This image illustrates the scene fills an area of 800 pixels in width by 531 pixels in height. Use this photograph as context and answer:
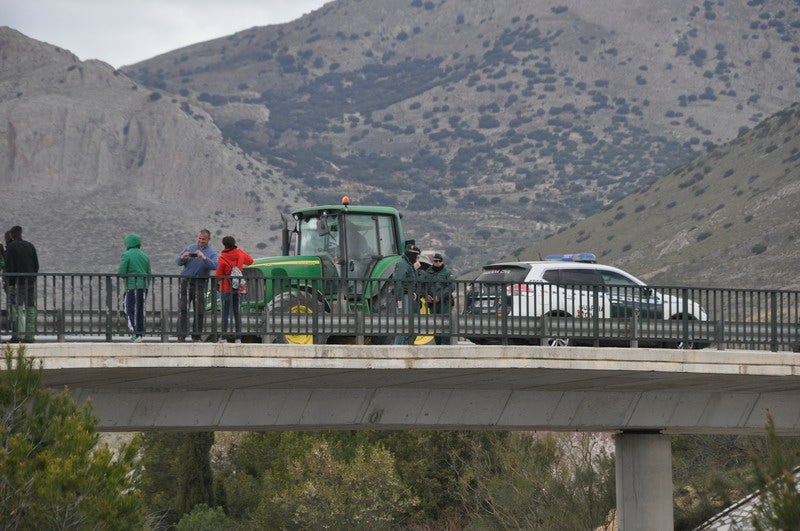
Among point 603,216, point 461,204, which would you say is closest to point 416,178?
point 461,204

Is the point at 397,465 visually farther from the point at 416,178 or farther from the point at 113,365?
the point at 416,178

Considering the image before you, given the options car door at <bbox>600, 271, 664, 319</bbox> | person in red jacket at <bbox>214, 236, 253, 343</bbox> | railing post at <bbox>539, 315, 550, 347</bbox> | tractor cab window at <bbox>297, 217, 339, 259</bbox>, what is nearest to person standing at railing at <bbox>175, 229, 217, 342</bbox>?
person in red jacket at <bbox>214, 236, 253, 343</bbox>

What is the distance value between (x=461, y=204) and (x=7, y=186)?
6319 centimetres

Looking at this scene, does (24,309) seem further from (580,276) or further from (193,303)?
(580,276)

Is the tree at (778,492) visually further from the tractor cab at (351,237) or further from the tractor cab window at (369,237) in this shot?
the tractor cab window at (369,237)

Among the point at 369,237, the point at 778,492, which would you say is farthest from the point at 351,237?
the point at 778,492

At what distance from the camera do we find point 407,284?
69.7ft

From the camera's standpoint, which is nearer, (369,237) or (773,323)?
(773,323)

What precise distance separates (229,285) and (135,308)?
143cm

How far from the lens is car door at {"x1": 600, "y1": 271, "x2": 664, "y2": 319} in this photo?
72.4ft

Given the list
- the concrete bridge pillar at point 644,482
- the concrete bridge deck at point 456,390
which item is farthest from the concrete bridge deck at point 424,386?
the concrete bridge pillar at point 644,482

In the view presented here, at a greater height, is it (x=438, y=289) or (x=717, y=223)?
(x=717, y=223)

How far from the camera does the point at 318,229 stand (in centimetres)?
Answer: 2327

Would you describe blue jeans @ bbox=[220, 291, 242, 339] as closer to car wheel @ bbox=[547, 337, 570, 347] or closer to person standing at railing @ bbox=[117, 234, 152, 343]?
person standing at railing @ bbox=[117, 234, 152, 343]
